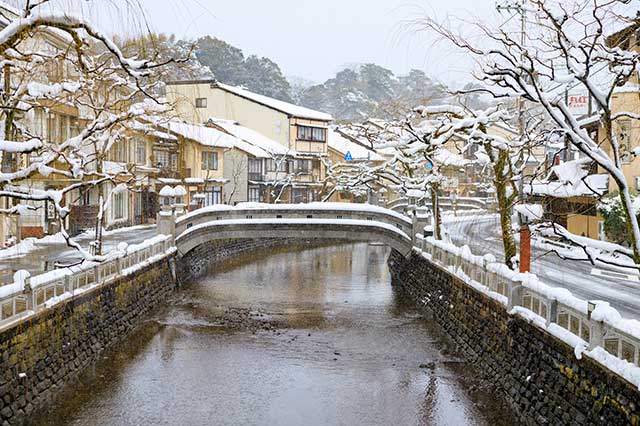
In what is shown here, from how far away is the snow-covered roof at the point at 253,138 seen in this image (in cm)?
5006

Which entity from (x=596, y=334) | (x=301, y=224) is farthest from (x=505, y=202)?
(x=301, y=224)

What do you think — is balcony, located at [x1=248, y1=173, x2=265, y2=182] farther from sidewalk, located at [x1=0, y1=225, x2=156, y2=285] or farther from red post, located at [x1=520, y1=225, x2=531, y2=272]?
red post, located at [x1=520, y1=225, x2=531, y2=272]

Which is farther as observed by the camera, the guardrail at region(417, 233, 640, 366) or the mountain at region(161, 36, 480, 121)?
the mountain at region(161, 36, 480, 121)

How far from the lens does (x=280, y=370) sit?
17.7 m

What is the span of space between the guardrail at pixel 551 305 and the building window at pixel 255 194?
3139cm

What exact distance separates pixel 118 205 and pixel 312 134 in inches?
942

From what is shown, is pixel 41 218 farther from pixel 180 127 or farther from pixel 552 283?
pixel 552 283

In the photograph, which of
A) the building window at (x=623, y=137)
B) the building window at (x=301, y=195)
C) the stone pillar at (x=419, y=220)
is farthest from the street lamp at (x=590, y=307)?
the building window at (x=301, y=195)

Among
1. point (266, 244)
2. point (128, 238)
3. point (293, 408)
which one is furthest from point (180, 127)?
point (293, 408)

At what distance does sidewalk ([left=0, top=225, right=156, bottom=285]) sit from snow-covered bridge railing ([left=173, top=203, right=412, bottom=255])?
3.57m

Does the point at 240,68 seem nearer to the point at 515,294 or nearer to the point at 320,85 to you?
the point at 320,85

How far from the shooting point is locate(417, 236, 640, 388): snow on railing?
31.1 feet

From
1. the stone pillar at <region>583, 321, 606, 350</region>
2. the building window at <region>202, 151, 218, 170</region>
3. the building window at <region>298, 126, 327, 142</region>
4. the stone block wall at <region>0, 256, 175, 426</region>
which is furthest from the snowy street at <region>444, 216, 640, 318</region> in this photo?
the building window at <region>298, 126, 327, 142</region>

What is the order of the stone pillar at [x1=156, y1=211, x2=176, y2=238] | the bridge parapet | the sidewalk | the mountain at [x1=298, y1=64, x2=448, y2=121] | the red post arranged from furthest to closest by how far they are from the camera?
1. the mountain at [x1=298, y1=64, x2=448, y2=121]
2. the bridge parapet
3. the stone pillar at [x1=156, y1=211, x2=176, y2=238]
4. the sidewalk
5. the red post
